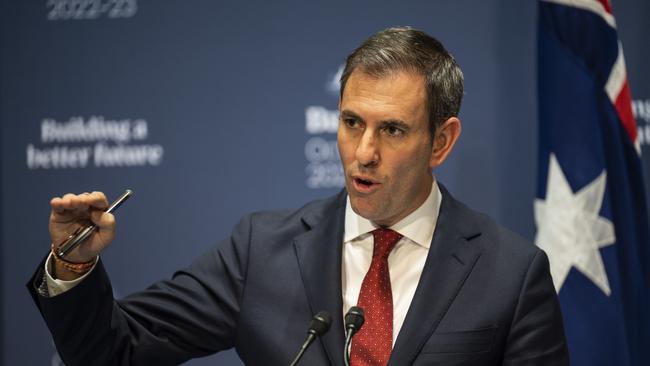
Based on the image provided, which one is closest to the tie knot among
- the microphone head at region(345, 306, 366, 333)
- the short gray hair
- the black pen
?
the short gray hair

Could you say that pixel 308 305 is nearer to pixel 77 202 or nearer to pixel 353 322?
pixel 353 322

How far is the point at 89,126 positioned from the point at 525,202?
6.41ft

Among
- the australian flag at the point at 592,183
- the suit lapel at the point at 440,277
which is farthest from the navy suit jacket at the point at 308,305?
the australian flag at the point at 592,183

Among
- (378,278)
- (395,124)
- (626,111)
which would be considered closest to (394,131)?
(395,124)

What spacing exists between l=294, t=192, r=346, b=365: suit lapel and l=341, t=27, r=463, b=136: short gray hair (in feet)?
1.28

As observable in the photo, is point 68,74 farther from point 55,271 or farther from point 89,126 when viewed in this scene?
point 55,271

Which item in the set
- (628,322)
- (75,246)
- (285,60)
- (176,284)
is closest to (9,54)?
(285,60)

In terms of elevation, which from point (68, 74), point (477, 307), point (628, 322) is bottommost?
point (628, 322)

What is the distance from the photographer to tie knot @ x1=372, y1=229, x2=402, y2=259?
2320mm

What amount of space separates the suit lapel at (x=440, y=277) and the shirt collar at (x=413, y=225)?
32mm

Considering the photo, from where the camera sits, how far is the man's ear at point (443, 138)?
2.35 meters

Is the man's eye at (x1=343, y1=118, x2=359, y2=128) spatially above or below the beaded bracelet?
above

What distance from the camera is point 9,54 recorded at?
3.90 metres

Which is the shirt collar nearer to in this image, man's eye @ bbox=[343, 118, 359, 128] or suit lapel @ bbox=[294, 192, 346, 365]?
suit lapel @ bbox=[294, 192, 346, 365]
